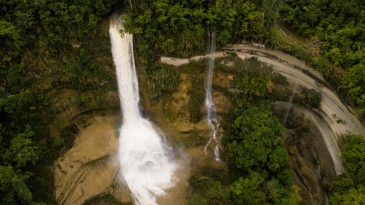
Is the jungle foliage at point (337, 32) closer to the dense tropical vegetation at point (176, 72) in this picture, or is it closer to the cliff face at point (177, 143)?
the dense tropical vegetation at point (176, 72)

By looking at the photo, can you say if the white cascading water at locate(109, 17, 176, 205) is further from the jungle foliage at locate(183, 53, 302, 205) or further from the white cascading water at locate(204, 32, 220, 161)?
the white cascading water at locate(204, 32, 220, 161)

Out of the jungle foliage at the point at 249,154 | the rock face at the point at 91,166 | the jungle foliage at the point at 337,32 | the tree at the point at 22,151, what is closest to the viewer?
the tree at the point at 22,151

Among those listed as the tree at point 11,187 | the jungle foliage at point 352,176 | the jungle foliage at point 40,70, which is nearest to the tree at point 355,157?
the jungle foliage at point 352,176

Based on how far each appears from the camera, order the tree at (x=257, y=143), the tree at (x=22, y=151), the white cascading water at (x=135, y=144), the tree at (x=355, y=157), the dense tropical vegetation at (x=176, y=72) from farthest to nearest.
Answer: the white cascading water at (x=135, y=144) < the tree at (x=257, y=143) < the dense tropical vegetation at (x=176, y=72) < the tree at (x=355, y=157) < the tree at (x=22, y=151)

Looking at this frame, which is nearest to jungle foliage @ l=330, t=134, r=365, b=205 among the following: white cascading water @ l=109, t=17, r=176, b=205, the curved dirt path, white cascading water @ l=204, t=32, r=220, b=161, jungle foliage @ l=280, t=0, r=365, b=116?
the curved dirt path

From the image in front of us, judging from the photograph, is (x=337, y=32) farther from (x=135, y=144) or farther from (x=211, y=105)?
(x=135, y=144)

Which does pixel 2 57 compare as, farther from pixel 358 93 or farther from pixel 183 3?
pixel 358 93
